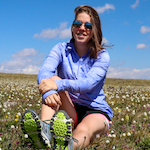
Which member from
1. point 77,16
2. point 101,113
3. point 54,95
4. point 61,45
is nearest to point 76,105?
point 101,113

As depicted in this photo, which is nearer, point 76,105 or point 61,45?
point 76,105

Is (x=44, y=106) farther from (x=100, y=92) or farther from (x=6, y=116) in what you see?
(x=6, y=116)

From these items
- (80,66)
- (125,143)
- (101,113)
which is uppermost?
(80,66)

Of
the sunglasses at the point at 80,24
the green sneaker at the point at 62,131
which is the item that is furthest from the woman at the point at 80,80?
the green sneaker at the point at 62,131

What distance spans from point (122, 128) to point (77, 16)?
11.8ft

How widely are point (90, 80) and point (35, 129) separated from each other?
1.67 metres

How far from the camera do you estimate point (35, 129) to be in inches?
140

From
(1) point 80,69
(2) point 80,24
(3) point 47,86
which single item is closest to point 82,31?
(2) point 80,24

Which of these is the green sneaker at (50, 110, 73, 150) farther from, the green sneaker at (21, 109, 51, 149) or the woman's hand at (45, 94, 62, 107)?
the woman's hand at (45, 94, 62, 107)

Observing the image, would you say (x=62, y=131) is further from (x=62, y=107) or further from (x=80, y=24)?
(x=80, y=24)

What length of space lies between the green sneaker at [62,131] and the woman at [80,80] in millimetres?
418

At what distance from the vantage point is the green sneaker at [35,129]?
3.49 metres

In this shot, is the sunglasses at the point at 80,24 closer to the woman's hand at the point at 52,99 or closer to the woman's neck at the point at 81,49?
the woman's neck at the point at 81,49

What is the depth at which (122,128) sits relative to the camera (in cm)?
587
